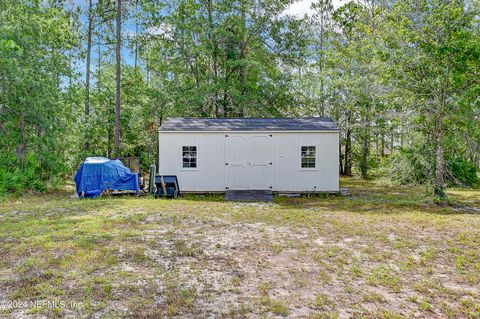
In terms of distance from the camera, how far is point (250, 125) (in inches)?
502

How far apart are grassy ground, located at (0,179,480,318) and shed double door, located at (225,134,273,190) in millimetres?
3915

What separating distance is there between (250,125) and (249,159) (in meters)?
1.40

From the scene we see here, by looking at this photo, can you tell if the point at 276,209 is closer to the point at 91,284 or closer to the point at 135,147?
the point at 91,284

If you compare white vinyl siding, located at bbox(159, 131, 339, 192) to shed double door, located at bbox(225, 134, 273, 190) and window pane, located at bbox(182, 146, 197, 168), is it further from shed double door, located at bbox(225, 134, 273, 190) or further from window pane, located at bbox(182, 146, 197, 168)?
window pane, located at bbox(182, 146, 197, 168)

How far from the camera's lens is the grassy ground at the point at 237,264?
3.46m

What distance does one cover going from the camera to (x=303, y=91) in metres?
21.7

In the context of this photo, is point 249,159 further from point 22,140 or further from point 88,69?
point 88,69

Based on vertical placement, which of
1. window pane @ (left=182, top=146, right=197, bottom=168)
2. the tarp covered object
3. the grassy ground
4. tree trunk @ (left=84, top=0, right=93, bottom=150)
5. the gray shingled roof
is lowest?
the grassy ground

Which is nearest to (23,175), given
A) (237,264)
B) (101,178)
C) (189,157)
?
(101,178)

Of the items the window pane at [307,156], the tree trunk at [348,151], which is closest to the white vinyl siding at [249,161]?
the window pane at [307,156]

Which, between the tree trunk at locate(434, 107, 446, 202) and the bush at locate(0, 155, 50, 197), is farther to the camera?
the bush at locate(0, 155, 50, 197)

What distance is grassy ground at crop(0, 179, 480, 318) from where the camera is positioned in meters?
3.46

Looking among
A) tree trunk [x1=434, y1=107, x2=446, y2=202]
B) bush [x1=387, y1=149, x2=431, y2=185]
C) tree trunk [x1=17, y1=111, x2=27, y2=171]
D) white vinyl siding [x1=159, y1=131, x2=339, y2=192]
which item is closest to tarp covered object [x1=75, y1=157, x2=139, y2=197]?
white vinyl siding [x1=159, y1=131, x2=339, y2=192]

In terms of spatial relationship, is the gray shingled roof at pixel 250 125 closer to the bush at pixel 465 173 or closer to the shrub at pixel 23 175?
the shrub at pixel 23 175
